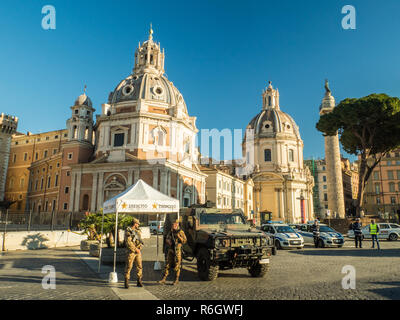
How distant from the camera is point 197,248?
9.11 metres

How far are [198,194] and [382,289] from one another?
126 ft

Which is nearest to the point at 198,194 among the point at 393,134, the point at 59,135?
the point at 393,134

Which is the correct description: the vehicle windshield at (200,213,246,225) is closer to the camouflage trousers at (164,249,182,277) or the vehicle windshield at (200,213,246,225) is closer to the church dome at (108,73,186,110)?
the camouflage trousers at (164,249,182,277)

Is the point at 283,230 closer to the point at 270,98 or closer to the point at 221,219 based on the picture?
the point at 221,219

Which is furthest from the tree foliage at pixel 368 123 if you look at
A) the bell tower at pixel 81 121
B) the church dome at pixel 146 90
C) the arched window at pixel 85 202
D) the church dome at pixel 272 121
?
the bell tower at pixel 81 121

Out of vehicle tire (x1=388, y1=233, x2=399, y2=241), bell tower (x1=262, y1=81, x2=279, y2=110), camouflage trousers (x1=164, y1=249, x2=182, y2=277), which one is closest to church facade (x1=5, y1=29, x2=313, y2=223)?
bell tower (x1=262, y1=81, x2=279, y2=110)

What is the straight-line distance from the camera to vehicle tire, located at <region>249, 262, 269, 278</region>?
335 inches

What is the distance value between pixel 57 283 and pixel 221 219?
5.10 meters

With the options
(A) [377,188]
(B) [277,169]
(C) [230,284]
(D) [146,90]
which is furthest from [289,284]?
(A) [377,188]

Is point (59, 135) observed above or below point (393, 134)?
above

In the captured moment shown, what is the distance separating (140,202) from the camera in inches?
393

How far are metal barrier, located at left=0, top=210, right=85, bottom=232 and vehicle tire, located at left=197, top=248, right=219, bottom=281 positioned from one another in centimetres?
1101
